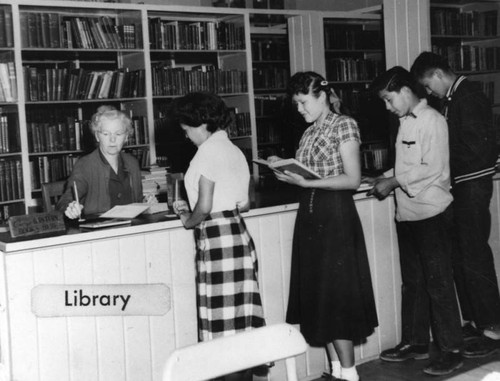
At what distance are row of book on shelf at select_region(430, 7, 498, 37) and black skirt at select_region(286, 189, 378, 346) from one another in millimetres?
4668

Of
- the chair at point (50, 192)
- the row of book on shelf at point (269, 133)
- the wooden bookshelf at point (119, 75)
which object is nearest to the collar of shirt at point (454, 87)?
the chair at point (50, 192)

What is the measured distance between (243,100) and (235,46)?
1.68ft

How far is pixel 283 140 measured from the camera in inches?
280

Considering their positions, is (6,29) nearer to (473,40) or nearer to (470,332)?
(470,332)

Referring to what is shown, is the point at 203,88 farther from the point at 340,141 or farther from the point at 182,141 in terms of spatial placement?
the point at 340,141

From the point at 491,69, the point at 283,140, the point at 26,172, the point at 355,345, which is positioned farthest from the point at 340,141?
the point at 491,69

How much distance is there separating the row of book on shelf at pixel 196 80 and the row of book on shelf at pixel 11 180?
53.8 inches

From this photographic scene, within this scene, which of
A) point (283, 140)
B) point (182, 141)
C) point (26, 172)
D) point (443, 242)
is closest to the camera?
point (443, 242)

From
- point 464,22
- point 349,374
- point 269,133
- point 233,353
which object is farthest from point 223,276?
point 464,22

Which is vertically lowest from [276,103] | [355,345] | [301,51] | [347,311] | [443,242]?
[355,345]

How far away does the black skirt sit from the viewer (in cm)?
296

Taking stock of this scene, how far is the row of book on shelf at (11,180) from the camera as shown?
16.7ft

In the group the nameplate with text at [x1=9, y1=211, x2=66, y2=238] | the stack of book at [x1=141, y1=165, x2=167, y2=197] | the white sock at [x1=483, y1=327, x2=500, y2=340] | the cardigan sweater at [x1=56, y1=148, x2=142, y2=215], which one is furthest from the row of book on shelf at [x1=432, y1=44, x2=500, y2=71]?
the nameplate with text at [x1=9, y1=211, x2=66, y2=238]

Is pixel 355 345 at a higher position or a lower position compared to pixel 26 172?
lower
